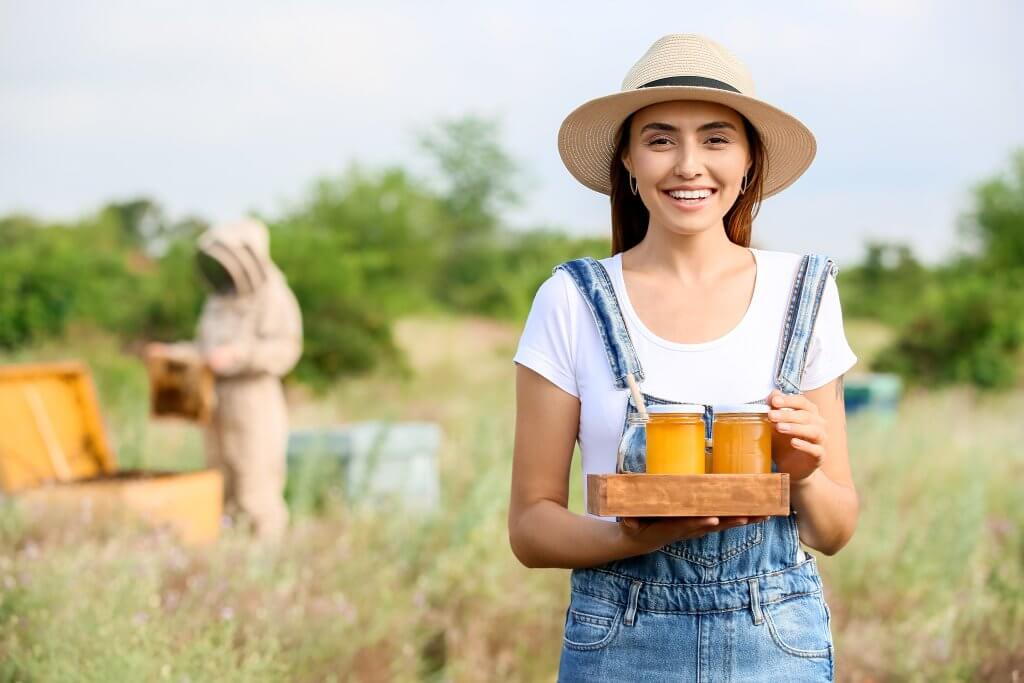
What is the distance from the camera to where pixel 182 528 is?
19.6ft

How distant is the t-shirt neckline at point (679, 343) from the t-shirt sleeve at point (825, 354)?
112 mm

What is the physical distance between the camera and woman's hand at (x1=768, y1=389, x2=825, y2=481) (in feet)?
6.22

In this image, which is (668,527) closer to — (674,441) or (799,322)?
(674,441)

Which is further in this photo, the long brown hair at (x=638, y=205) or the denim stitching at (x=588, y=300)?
the long brown hair at (x=638, y=205)

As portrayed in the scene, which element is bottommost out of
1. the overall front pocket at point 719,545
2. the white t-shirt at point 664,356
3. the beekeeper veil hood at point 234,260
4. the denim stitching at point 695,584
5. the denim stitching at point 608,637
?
the denim stitching at point 608,637

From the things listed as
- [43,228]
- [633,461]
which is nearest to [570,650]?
[633,461]

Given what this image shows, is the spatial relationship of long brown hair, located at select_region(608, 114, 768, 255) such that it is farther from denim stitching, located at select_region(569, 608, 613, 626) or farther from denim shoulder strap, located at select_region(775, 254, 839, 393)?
denim stitching, located at select_region(569, 608, 613, 626)

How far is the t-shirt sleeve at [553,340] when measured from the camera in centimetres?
213

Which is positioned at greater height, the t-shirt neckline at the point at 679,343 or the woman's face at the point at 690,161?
the woman's face at the point at 690,161

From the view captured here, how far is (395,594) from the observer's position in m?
5.05

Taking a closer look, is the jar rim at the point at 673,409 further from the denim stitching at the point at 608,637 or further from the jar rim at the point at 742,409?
the denim stitching at the point at 608,637

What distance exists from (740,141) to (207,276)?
223 inches

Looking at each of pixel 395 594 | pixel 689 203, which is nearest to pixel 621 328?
pixel 689 203

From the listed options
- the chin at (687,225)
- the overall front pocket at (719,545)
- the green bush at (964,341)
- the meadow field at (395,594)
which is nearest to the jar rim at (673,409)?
the overall front pocket at (719,545)
